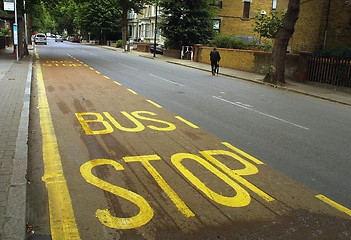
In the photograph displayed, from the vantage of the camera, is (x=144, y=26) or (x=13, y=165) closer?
(x=13, y=165)

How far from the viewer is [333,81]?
17.3 meters

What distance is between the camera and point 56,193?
14.0 ft

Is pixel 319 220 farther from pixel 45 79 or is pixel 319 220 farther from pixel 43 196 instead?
pixel 45 79

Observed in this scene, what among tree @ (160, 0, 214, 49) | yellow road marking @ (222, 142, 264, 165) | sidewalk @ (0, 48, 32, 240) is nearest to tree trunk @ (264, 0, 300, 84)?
yellow road marking @ (222, 142, 264, 165)

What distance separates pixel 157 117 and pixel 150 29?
52124mm

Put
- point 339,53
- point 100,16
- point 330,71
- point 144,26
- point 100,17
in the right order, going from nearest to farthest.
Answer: point 339,53, point 330,71, point 144,26, point 100,16, point 100,17

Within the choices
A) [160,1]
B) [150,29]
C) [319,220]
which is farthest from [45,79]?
[150,29]

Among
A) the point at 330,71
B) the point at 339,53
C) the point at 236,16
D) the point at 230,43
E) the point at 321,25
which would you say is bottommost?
the point at 330,71

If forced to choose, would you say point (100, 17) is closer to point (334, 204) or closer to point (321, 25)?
point (321, 25)

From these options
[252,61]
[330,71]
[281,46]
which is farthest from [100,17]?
[330,71]

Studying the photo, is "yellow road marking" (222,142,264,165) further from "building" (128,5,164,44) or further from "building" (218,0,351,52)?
"building" (128,5,164,44)

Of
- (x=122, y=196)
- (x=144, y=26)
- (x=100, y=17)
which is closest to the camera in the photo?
(x=122, y=196)

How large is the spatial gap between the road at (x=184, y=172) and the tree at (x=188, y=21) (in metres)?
27.1

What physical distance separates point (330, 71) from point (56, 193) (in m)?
17.1
